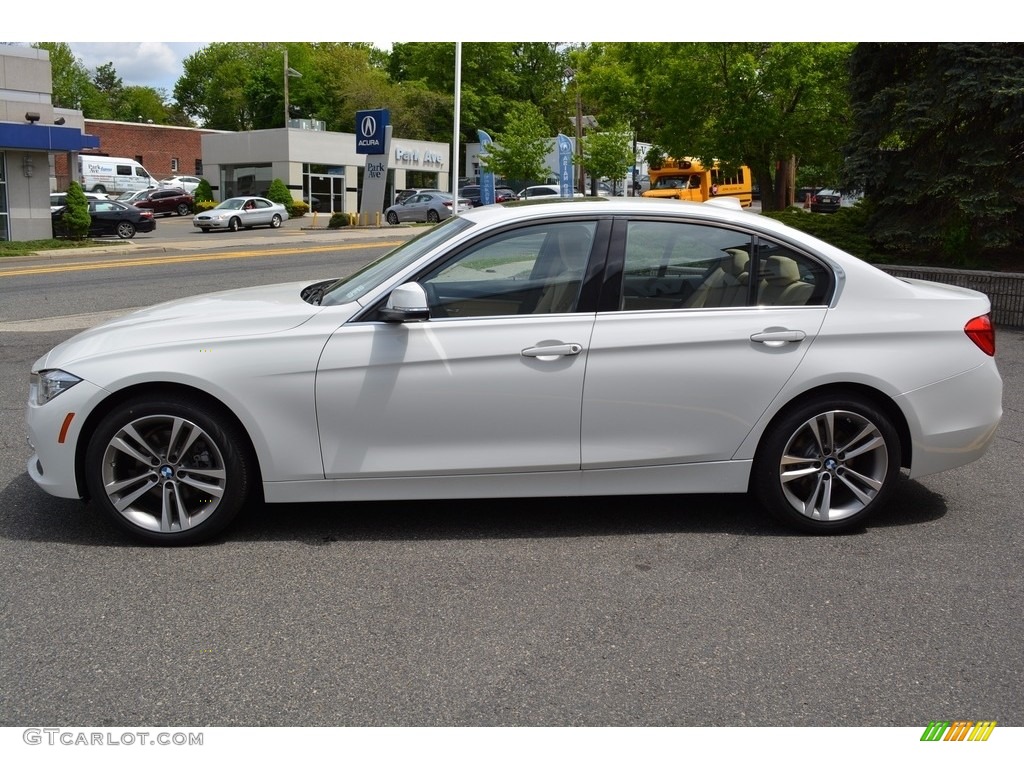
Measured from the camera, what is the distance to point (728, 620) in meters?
4.10

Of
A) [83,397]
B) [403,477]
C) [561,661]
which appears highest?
[83,397]

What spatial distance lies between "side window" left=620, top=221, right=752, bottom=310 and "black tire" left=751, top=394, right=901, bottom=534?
2.27ft

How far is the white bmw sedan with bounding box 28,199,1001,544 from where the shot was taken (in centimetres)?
474

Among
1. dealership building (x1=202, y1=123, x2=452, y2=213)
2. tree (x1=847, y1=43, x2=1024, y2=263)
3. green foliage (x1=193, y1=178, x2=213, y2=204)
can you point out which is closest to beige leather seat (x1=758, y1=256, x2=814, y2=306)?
tree (x1=847, y1=43, x2=1024, y2=263)

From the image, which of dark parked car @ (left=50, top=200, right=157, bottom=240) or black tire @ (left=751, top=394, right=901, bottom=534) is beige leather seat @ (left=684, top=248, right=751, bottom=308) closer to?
black tire @ (left=751, top=394, right=901, bottom=534)

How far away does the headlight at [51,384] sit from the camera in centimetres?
471

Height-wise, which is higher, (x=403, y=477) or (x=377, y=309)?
(x=377, y=309)

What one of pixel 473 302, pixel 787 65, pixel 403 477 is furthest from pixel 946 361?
pixel 787 65

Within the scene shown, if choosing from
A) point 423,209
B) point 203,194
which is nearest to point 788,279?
point 423,209

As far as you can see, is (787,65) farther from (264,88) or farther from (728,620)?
(264,88)

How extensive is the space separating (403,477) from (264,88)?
3785 inches

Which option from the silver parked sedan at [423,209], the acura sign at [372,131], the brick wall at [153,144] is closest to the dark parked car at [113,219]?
the acura sign at [372,131]

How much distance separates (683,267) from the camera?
5.05 meters

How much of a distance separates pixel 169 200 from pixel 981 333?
52.3 m
